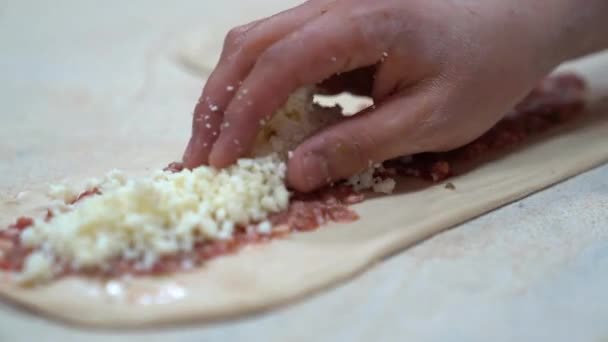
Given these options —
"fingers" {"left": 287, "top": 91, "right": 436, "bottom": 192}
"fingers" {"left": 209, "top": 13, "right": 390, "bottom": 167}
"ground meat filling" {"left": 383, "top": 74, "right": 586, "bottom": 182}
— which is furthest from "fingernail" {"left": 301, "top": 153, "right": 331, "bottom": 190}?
"ground meat filling" {"left": 383, "top": 74, "right": 586, "bottom": 182}

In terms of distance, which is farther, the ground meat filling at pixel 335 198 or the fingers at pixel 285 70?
the fingers at pixel 285 70

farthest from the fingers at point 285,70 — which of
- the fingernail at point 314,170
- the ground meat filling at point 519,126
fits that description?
the ground meat filling at point 519,126

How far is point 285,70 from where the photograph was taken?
1062 millimetres

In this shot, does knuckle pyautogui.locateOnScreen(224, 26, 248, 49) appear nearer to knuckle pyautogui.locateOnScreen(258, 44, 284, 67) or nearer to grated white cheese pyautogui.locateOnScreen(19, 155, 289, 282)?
knuckle pyautogui.locateOnScreen(258, 44, 284, 67)

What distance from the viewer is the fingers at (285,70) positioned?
1063 mm

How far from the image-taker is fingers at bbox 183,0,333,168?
1.12 meters

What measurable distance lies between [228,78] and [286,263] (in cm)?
36

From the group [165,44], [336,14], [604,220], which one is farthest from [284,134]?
[165,44]

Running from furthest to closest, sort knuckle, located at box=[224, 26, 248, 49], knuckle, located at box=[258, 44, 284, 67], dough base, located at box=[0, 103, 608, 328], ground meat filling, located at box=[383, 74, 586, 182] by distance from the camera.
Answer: ground meat filling, located at box=[383, 74, 586, 182] < knuckle, located at box=[224, 26, 248, 49] < knuckle, located at box=[258, 44, 284, 67] < dough base, located at box=[0, 103, 608, 328]

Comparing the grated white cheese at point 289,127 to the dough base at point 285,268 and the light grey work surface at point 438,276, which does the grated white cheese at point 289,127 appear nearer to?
the dough base at point 285,268

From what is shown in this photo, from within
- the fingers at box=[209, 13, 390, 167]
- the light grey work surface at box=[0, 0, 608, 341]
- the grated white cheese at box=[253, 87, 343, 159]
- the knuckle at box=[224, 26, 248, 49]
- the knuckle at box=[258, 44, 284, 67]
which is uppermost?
the knuckle at box=[224, 26, 248, 49]

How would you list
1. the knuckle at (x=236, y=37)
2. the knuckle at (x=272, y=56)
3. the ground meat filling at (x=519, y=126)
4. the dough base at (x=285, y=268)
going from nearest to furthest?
the dough base at (x=285, y=268) → the knuckle at (x=272, y=56) → the knuckle at (x=236, y=37) → the ground meat filling at (x=519, y=126)

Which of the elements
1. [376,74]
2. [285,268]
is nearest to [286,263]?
[285,268]

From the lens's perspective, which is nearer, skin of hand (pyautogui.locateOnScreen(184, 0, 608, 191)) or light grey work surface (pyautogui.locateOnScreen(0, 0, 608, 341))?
light grey work surface (pyautogui.locateOnScreen(0, 0, 608, 341))
